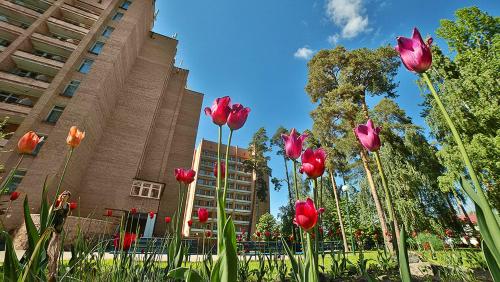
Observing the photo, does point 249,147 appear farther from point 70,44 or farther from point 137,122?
point 70,44

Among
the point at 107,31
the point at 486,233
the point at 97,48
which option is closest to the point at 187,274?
the point at 486,233

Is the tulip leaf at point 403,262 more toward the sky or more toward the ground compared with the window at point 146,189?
more toward the ground

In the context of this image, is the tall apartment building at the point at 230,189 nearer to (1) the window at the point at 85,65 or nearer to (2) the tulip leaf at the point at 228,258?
(1) the window at the point at 85,65

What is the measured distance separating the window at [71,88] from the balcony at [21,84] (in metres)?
1.10

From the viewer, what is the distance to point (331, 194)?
1141 inches

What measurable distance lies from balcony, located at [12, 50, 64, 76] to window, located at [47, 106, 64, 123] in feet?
12.1

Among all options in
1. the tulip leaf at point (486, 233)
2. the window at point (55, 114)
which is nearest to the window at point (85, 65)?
the window at point (55, 114)

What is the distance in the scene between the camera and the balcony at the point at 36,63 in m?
17.2

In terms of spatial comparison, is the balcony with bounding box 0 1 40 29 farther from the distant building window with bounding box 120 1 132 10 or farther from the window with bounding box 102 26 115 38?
the distant building window with bounding box 120 1 132 10

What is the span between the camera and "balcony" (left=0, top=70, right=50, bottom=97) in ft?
51.4

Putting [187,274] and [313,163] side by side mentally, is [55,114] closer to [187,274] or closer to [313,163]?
[187,274]

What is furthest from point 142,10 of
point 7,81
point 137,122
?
point 7,81

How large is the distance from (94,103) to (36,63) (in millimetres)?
5137

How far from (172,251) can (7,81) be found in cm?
2049
